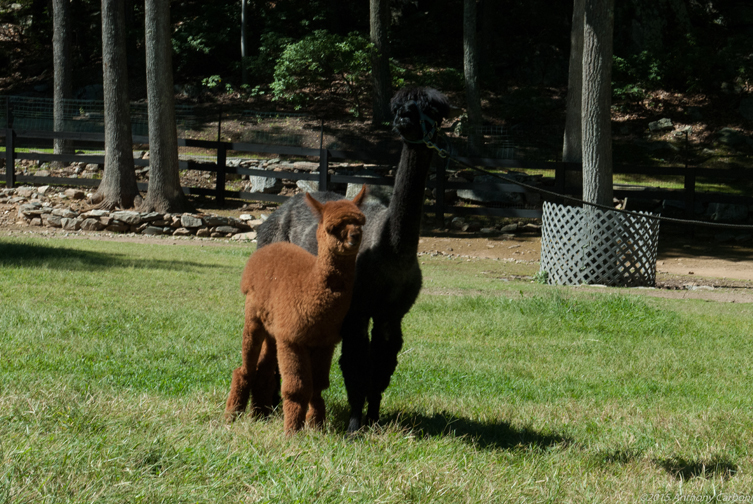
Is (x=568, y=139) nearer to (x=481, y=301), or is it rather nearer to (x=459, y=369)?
(x=481, y=301)

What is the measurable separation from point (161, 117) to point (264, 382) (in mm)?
15876

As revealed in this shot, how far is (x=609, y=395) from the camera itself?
5.51 meters

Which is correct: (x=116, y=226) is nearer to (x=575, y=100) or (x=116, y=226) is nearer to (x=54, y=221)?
(x=54, y=221)

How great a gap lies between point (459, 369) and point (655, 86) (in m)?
26.5

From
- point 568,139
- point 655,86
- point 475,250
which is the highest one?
point 655,86

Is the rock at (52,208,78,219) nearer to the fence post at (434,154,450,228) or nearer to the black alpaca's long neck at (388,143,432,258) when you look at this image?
the fence post at (434,154,450,228)

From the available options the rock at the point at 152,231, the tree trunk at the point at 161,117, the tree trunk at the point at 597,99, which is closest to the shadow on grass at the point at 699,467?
the tree trunk at the point at 597,99

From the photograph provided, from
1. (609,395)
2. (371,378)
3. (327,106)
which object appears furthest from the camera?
(327,106)

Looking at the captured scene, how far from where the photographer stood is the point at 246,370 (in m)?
4.23

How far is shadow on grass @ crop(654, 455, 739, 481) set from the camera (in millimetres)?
3807

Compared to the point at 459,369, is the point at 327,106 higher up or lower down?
higher up

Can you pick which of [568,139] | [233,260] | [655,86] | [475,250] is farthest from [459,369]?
[655,86]

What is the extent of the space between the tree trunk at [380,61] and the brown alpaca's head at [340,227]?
21471 mm

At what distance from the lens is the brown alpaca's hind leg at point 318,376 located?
393 cm
